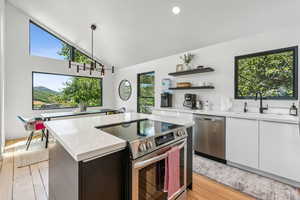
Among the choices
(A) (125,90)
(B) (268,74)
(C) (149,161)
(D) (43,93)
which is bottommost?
(C) (149,161)

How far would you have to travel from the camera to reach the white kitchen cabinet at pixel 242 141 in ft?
7.62

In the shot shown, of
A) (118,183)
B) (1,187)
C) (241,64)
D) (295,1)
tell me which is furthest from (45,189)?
(295,1)

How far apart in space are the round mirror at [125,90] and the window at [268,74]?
12.9 ft

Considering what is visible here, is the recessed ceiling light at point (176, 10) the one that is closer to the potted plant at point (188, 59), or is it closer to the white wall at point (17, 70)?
the potted plant at point (188, 59)

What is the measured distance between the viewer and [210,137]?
2.85 metres

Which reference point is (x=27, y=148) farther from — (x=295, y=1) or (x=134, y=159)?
(x=295, y=1)

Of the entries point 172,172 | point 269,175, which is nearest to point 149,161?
point 172,172

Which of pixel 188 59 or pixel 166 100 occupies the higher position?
pixel 188 59

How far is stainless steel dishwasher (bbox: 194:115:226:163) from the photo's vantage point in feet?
8.87

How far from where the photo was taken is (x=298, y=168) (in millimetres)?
1968

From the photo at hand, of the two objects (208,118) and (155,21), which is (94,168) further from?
(155,21)

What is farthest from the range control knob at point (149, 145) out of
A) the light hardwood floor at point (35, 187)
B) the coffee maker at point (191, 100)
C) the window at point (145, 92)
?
the window at point (145, 92)

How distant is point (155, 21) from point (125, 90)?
11.0ft

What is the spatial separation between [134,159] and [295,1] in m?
3.23
